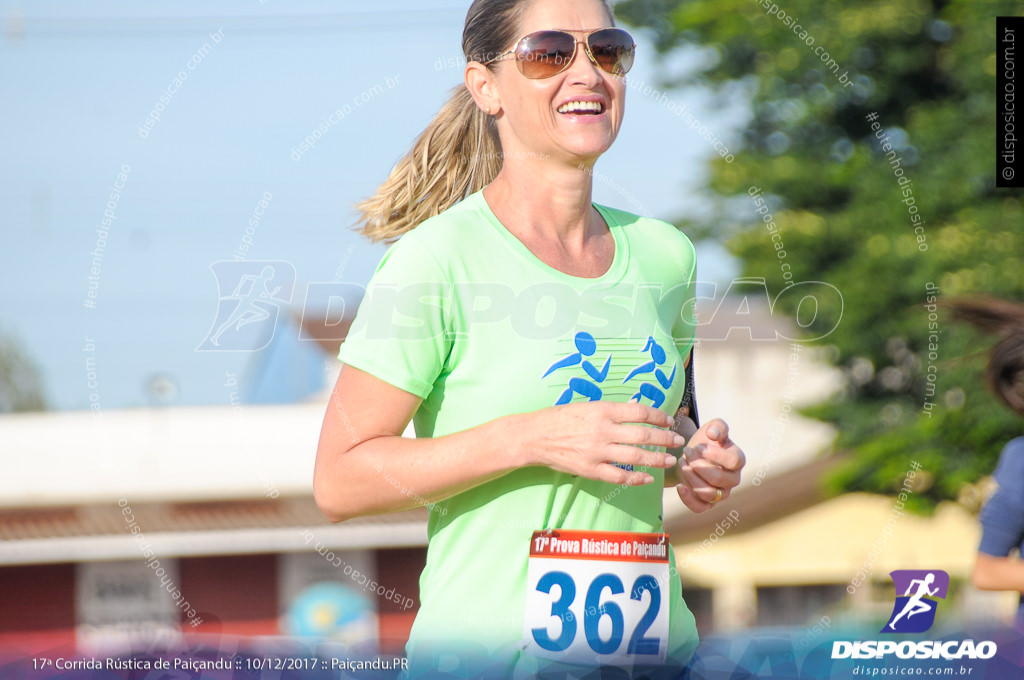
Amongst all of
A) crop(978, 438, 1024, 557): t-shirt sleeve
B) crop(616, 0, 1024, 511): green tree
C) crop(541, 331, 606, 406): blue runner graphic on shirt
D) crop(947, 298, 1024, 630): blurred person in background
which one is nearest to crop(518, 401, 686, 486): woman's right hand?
crop(541, 331, 606, 406): blue runner graphic on shirt

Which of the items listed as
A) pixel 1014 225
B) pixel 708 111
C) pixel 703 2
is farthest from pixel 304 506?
pixel 1014 225

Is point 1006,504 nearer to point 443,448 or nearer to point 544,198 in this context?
point 544,198

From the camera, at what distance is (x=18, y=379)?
32.9m

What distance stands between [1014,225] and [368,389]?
26.3 ft

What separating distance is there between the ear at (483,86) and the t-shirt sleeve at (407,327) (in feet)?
1.24

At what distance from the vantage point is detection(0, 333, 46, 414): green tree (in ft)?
106

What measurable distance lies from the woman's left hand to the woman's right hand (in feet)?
0.92

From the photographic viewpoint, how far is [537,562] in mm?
1599

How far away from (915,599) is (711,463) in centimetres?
85

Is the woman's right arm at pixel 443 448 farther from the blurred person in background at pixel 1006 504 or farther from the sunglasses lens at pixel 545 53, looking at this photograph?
the blurred person in background at pixel 1006 504

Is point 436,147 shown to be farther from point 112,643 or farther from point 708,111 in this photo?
point 708,111

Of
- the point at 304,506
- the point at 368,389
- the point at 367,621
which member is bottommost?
the point at 368,389

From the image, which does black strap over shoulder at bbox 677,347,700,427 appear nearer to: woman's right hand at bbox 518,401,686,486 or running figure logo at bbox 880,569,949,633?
woman's right hand at bbox 518,401,686,486

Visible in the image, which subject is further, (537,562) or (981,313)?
(981,313)
